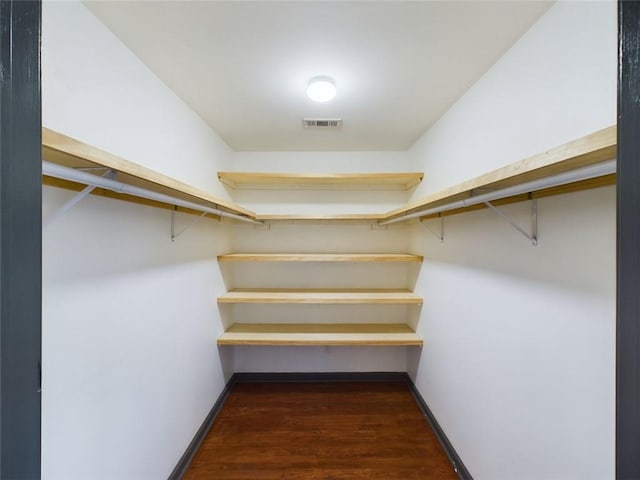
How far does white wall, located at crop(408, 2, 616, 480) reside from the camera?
724 millimetres

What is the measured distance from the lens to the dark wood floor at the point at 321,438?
1438 millimetres

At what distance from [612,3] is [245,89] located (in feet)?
4.58

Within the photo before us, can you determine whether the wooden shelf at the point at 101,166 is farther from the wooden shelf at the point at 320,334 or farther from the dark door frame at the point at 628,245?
the wooden shelf at the point at 320,334

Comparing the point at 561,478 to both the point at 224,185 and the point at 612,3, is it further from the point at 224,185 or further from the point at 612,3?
the point at 224,185

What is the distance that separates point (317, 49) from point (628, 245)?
3.88 feet

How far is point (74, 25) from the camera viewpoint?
849mm

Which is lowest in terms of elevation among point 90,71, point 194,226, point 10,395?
point 10,395

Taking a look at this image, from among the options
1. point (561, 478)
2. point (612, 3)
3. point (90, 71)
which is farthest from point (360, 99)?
point (561, 478)

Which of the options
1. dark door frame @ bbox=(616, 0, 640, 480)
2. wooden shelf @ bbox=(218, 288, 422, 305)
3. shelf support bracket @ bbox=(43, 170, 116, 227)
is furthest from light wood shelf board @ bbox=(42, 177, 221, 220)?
dark door frame @ bbox=(616, 0, 640, 480)

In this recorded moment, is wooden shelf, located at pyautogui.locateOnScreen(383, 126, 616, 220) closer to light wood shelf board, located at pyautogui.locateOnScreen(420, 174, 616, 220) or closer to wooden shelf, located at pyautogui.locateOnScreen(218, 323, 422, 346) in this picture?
light wood shelf board, located at pyautogui.locateOnScreen(420, 174, 616, 220)

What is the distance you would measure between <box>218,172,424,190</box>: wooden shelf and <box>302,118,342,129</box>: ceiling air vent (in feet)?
1.16

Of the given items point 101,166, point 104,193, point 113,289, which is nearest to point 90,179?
point 101,166

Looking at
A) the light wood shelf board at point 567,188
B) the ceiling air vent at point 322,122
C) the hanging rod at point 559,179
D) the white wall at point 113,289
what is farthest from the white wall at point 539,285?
the white wall at point 113,289

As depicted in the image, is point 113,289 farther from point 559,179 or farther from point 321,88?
point 559,179
